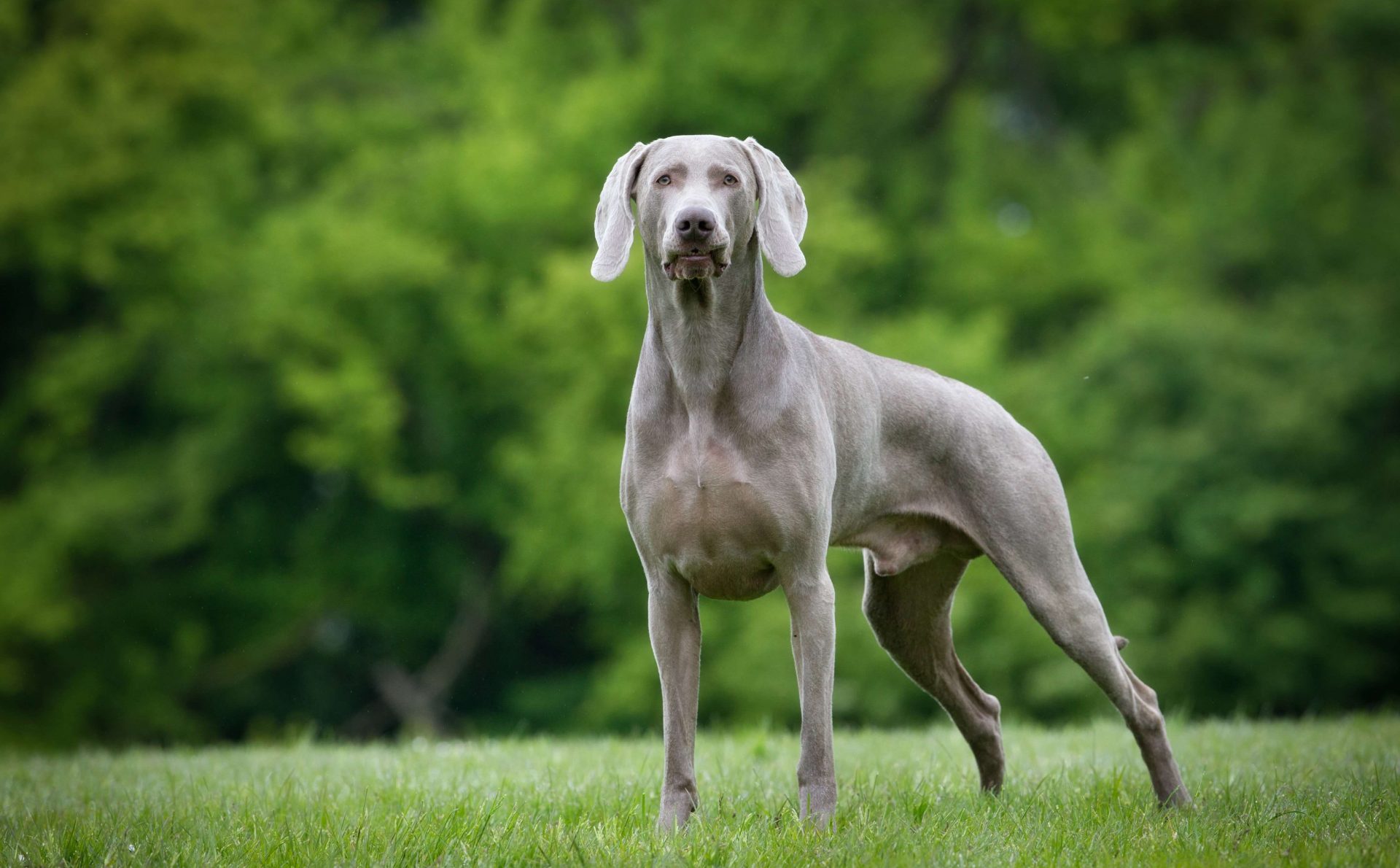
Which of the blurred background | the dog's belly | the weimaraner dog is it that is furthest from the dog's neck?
the blurred background

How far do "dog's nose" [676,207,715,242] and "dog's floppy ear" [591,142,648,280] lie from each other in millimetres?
420

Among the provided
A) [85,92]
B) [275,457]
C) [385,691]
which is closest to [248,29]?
[85,92]

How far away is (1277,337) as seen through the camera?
1889 centimetres

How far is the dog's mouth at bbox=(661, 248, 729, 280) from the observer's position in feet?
14.6

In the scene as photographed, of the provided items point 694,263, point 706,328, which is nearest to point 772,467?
point 706,328

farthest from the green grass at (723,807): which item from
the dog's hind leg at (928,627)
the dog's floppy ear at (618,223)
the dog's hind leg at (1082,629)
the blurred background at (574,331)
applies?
the blurred background at (574,331)

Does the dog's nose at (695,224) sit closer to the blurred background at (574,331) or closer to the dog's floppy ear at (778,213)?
the dog's floppy ear at (778,213)

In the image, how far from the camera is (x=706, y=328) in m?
4.72

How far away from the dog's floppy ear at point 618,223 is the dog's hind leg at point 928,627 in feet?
5.28

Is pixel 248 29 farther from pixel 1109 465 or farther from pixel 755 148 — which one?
pixel 755 148

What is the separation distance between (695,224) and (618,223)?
0.55 m

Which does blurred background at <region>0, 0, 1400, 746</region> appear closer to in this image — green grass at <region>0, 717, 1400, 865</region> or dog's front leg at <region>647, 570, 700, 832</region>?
green grass at <region>0, 717, 1400, 865</region>

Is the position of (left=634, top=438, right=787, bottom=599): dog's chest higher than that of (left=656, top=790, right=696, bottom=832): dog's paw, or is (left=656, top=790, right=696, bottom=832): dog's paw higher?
(left=634, top=438, right=787, bottom=599): dog's chest

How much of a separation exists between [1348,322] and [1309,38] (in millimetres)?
6491
